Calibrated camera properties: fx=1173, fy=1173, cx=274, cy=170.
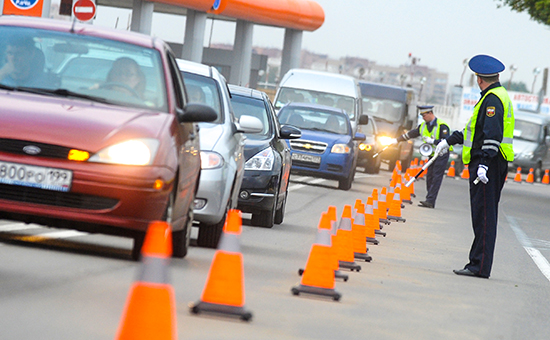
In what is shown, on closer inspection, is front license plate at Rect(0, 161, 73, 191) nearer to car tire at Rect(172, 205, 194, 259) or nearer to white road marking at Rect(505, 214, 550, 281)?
car tire at Rect(172, 205, 194, 259)

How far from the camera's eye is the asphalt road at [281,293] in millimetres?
6211

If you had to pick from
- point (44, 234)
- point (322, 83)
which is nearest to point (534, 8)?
point (322, 83)

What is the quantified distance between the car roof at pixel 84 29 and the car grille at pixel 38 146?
1.55 m

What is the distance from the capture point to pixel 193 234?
38.2 feet

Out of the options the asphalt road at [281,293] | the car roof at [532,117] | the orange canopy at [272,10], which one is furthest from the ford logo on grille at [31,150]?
the car roof at [532,117]

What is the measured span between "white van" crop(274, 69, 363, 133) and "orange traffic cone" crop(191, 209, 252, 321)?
22.5 m

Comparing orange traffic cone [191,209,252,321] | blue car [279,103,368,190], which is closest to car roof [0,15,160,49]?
orange traffic cone [191,209,252,321]

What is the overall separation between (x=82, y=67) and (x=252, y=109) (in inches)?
262

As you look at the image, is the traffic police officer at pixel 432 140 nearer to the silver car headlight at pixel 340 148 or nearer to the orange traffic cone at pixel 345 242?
the silver car headlight at pixel 340 148

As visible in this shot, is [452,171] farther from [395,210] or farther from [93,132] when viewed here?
[93,132]

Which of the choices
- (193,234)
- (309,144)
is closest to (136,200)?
(193,234)

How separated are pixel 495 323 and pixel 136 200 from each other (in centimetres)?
256

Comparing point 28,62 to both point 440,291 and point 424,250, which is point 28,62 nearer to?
point 440,291

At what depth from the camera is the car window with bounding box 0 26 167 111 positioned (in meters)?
8.42
